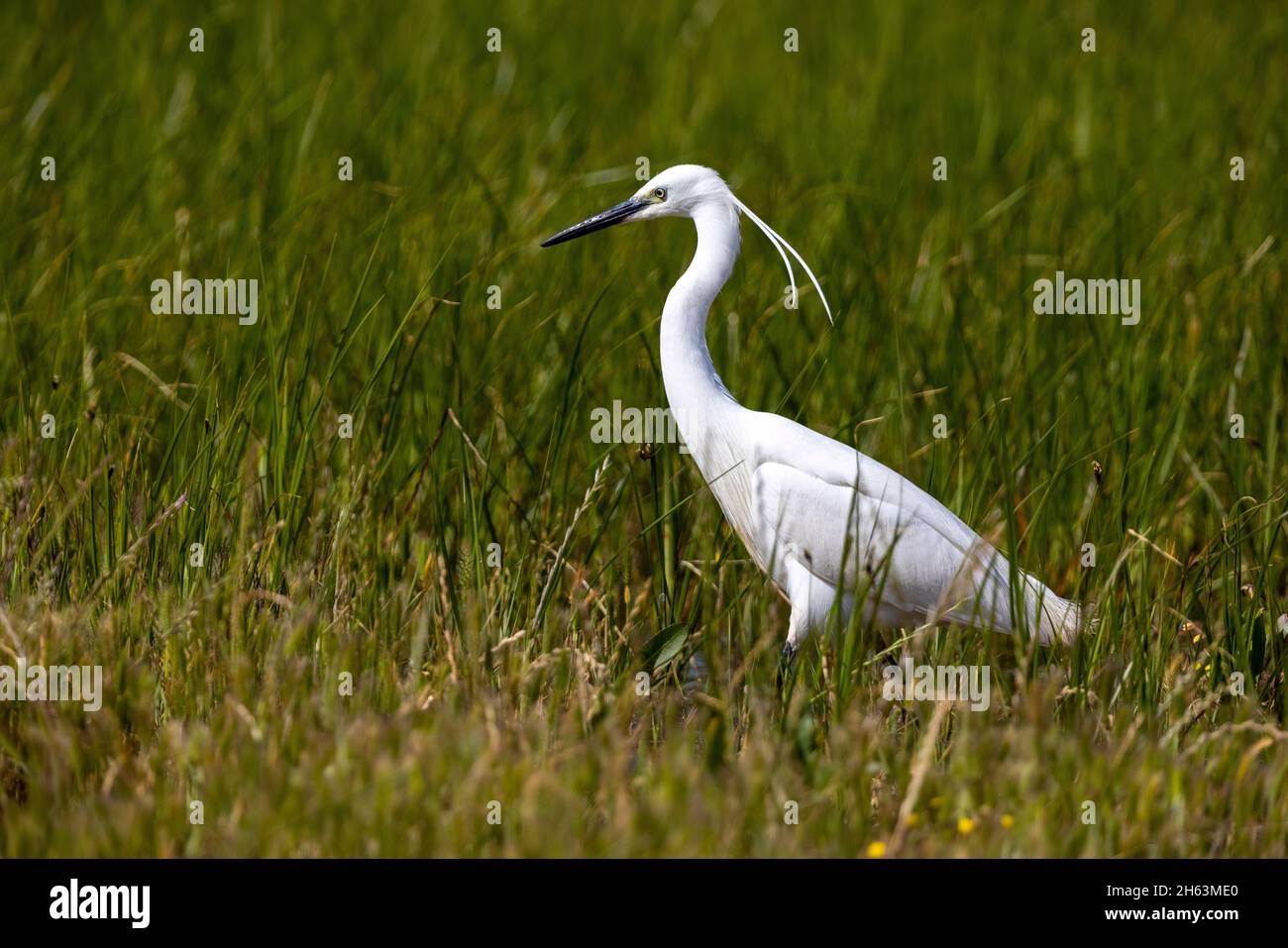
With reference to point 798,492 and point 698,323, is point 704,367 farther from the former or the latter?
point 798,492

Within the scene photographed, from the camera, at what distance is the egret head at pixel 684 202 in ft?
13.6

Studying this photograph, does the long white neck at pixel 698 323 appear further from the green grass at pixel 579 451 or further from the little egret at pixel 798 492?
the green grass at pixel 579 451

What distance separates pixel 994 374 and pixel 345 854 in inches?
126

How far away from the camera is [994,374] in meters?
5.09

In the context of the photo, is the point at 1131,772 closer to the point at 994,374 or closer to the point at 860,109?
the point at 994,374

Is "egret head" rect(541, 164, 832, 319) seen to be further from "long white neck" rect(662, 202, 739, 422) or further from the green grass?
the green grass

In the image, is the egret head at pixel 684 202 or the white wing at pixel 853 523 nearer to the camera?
the white wing at pixel 853 523

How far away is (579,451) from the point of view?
496 centimetres

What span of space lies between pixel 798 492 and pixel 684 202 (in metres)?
0.93

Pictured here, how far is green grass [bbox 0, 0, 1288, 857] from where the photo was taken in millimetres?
2939

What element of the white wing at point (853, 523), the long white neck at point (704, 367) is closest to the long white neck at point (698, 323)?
the long white neck at point (704, 367)

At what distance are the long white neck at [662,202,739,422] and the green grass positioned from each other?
24cm

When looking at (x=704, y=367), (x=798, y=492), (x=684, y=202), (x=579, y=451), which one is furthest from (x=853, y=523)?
(x=579, y=451)
